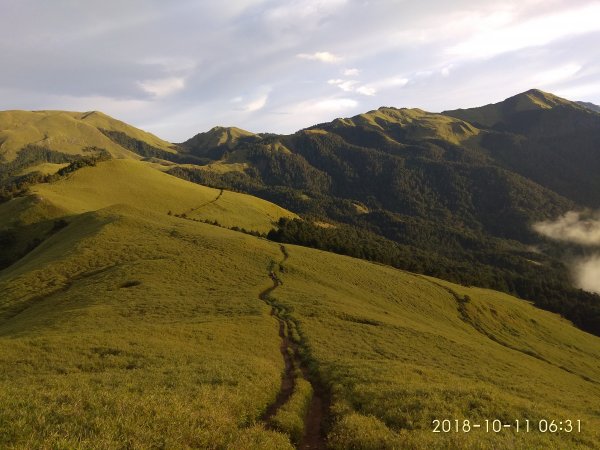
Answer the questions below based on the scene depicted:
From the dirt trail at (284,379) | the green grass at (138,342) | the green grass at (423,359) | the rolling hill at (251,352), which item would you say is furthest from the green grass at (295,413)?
the green grass at (423,359)

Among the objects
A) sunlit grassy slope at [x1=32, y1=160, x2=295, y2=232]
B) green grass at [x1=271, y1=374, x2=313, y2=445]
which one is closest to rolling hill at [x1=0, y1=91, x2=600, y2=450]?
green grass at [x1=271, y1=374, x2=313, y2=445]

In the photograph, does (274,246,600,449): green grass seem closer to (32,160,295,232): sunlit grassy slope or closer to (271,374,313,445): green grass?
(271,374,313,445): green grass

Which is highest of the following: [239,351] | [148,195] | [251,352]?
[148,195]

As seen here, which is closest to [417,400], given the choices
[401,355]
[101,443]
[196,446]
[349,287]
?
[196,446]

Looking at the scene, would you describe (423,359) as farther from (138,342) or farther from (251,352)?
(138,342)

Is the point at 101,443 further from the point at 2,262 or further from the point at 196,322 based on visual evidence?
the point at 2,262

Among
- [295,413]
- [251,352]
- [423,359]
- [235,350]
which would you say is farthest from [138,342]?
[423,359]
